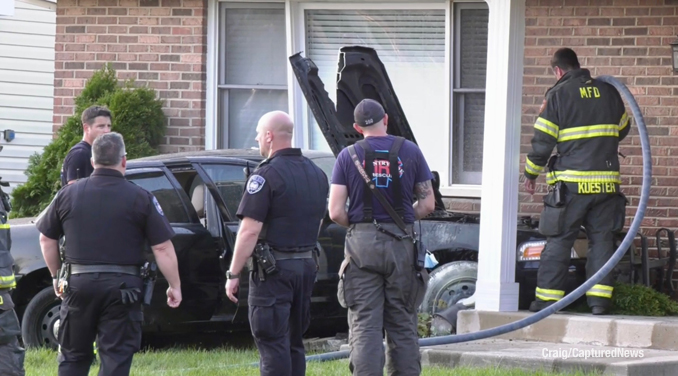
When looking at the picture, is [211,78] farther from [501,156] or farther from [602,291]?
[602,291]

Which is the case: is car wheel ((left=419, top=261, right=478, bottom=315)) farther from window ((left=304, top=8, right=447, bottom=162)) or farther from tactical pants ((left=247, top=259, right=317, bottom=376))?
tactical pants ((left=247, top=259, right=317, bottom=376))

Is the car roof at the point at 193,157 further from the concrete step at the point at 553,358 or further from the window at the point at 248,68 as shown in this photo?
the window at the point at 248,68

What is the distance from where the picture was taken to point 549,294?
339 inches

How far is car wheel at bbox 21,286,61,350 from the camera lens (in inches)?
343

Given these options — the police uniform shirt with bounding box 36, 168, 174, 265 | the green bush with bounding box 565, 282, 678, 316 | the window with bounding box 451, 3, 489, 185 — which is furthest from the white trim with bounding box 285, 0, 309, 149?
the police uniform shirt with bounding box 36, 168, 174, 265

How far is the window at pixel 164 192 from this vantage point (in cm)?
881

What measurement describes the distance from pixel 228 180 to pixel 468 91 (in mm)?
3441

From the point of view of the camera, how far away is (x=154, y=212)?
245 inches

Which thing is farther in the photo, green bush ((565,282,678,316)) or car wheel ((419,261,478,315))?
car wheel ((419,261,478,315))

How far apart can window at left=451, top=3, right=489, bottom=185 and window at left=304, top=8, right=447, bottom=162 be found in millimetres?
145

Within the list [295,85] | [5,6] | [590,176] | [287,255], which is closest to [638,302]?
[590,176]

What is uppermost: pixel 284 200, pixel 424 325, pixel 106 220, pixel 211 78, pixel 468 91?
pixel 211 78

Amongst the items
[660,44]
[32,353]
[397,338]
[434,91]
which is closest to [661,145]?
[660,44]

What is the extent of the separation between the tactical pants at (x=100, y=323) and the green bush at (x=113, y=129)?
5615 mm
